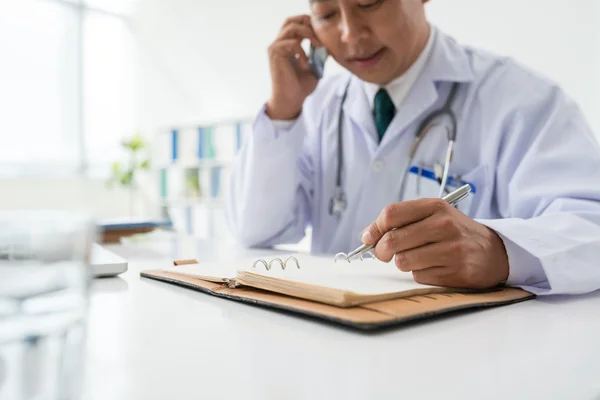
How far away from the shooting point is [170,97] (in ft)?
16.9

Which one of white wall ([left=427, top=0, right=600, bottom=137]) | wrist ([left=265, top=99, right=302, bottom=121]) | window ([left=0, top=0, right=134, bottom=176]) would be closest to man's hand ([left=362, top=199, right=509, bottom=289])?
wrist ([left=265, top=99, right=302, bottom=121])

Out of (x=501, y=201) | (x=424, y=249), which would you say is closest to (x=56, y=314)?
(x=424, y=249)

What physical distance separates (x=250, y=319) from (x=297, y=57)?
35.0 inches

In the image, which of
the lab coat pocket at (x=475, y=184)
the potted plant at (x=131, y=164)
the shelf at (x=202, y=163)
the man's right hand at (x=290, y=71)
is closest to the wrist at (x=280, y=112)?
the man's right hand at (x=290, y=71)

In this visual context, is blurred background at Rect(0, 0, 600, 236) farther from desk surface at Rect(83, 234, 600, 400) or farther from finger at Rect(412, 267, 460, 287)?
desk surface at Rect(83, 234, 600, 400)

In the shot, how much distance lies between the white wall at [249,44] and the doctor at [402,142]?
1856 millimetres

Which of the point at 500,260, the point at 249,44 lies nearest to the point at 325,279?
the point at 500,260

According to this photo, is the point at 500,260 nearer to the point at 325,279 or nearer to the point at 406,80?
the point at 325,279

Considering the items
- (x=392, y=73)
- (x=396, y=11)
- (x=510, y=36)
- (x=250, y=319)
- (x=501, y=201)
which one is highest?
(x=510, y=36)

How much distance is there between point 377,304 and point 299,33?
0.91 m

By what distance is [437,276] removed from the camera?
571 millimetres

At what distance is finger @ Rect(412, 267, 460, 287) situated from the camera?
569mm

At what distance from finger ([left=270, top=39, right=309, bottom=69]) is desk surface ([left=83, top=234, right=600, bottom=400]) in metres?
0.81

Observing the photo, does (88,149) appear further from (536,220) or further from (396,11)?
(536,220)
